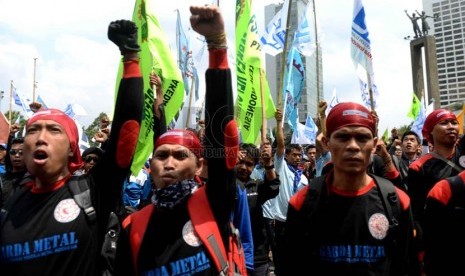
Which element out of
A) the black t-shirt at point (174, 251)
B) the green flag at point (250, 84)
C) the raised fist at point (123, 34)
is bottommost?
the black t-shirt at point (174, 251)

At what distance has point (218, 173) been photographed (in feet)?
7.73

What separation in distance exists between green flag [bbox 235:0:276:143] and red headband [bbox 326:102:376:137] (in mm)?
4550

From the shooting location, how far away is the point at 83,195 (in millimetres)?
2367

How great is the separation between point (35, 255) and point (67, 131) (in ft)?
2.27

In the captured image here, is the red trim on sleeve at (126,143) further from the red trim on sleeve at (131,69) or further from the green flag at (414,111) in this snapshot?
the green flag at (414,111)

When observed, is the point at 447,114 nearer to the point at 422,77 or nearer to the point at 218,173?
the point at 218,173

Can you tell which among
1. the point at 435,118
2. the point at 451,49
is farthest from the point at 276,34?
the point at 451,49

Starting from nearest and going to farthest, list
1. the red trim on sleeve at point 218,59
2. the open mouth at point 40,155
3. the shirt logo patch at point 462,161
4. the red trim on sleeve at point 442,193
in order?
the red trim on sleeve at point 218,59, the open mouth at point 40,155, the red trim on sleeve at point 442,193, the shirt logo patch at point 462,161

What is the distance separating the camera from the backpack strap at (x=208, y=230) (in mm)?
2250

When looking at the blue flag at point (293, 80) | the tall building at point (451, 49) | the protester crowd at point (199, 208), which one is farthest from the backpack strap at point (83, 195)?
the tall building at point (451, 49)

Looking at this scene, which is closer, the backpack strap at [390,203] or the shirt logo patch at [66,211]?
the shirt logo patch at [66,211]

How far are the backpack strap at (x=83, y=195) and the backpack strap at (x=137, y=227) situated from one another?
199 millimetres

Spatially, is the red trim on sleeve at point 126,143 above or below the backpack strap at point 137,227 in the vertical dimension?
above

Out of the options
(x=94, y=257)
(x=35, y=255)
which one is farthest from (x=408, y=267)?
(x=35, y=255)
